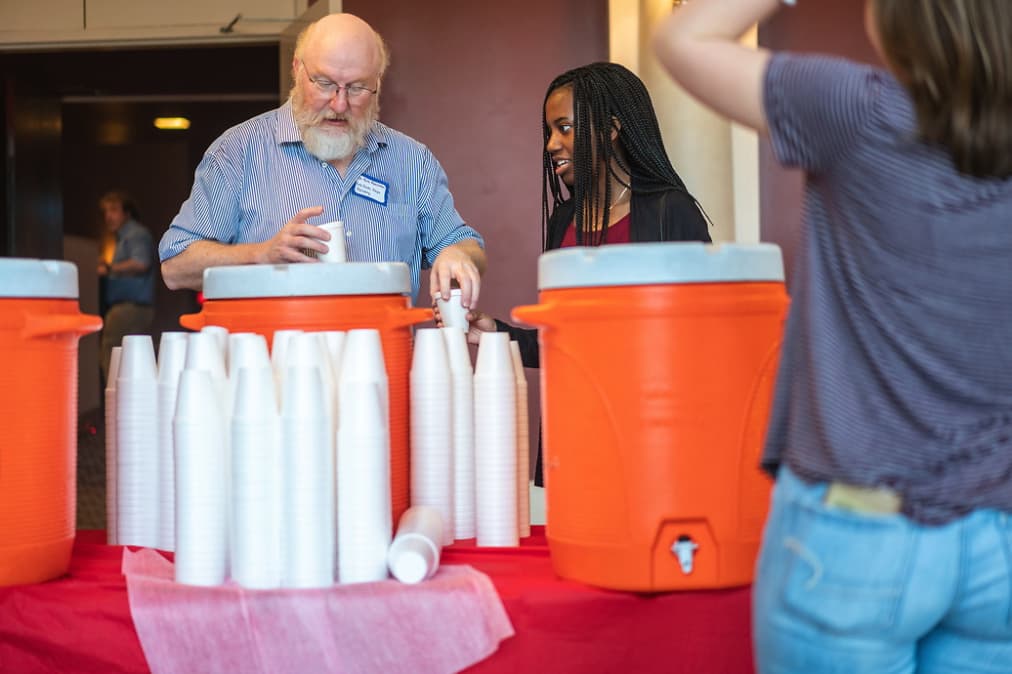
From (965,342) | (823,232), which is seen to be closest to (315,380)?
(823,232)

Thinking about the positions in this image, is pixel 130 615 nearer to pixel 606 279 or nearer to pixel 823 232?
pixel 606 279

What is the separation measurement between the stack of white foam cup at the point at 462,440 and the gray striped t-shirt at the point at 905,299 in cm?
57

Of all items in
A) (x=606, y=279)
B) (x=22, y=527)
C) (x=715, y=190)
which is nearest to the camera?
(x=606, y=279)

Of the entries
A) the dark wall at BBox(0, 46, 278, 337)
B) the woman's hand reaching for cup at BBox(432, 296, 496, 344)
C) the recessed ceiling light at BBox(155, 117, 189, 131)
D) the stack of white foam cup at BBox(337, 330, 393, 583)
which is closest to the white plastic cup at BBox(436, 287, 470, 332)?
the woman's hand reaching for cup at BBox(432, 296, 496, 344)

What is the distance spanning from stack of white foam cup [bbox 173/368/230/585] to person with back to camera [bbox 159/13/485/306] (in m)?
1.06

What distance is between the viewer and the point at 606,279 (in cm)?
120

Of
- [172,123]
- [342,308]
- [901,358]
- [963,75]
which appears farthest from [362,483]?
[172,123]

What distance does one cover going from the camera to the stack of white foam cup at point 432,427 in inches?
56.7

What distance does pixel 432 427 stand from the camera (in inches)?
57.0

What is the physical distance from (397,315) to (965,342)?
75 centimetres

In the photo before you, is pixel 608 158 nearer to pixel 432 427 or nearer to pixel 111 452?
pixel 432 427

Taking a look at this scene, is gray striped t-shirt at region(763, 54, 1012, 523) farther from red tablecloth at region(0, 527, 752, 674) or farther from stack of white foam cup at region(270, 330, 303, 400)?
stack of white foam cup at region(270, 330, 303, 400)

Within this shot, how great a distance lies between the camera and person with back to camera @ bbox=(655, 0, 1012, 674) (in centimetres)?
94

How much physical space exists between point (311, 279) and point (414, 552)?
406mm
